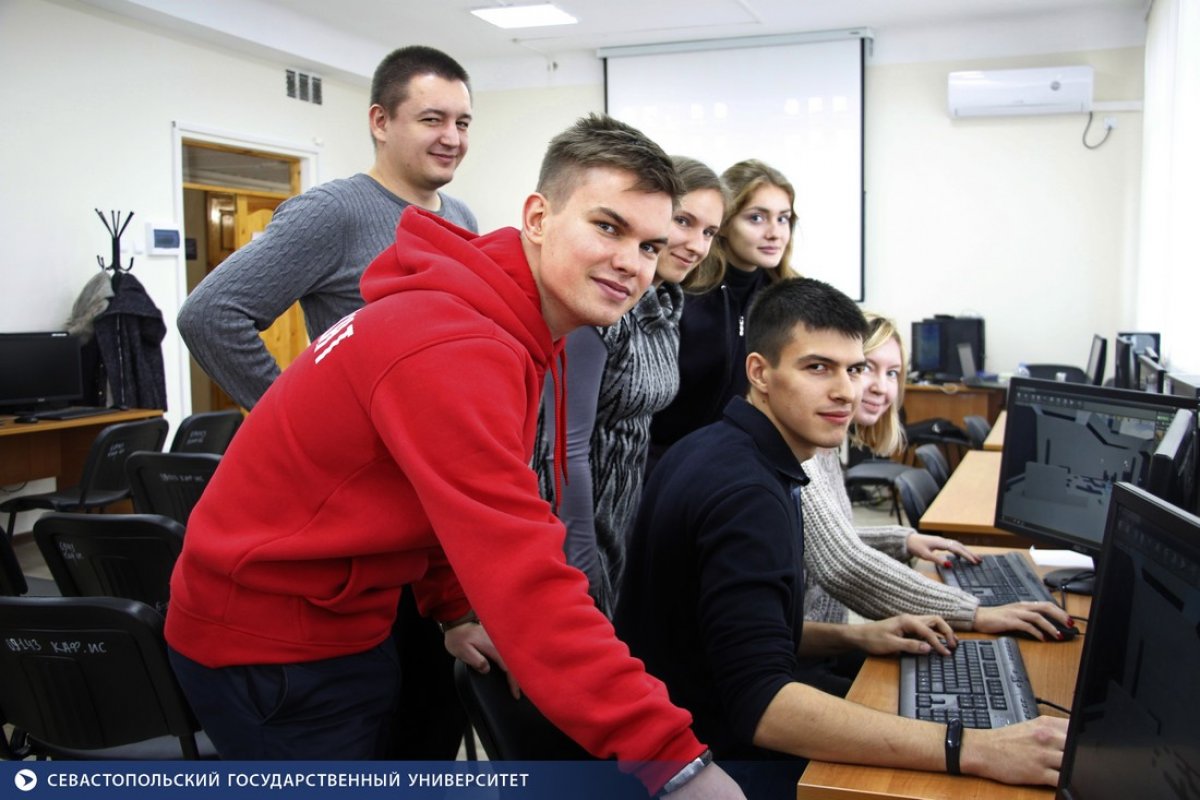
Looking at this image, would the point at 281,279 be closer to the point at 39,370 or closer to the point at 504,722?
the point at 504,722

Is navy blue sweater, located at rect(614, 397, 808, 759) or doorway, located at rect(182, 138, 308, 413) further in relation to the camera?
doorway, located at rect(182, 138, 308, 413)

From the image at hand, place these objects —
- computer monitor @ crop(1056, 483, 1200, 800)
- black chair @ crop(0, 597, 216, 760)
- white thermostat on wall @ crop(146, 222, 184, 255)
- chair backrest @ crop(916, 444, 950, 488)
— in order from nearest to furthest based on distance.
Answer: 1. computer monitor @ crop(1056, 483, 1200, 800)
2. black chair @ crop(0, 597, 216, 760)
3. chair backrest @ crop(916, 444, 950, 488)
4. white thermostat on wall @ crop(146, 222, 184, 255)

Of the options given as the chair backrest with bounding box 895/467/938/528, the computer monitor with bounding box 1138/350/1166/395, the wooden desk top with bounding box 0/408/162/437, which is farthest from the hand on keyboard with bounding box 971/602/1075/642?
the wooden desk top with bounding box 0/408/162/437

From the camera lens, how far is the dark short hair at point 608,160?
4.14ft

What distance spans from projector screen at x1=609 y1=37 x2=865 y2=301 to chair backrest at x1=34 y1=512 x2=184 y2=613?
6.26 metres

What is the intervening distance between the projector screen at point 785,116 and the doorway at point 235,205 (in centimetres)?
275

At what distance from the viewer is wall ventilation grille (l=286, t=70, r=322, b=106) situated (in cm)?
747

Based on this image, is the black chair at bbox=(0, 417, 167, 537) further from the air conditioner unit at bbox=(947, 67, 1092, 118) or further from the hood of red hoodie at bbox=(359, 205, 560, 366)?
the air conditioner unit at bbox=(947, 67, 1092, 118)

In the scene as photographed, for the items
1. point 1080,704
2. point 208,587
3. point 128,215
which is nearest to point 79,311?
point 128,215

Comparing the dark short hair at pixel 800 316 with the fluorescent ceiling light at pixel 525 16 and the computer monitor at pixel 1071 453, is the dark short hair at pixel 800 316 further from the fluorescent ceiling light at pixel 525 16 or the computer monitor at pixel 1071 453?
the fluorescent ceiling light at pixel 525 16

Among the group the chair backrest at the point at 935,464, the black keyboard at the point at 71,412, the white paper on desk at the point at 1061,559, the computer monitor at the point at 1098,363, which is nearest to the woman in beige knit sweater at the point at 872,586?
the white paper on desk at the point at 1061,559

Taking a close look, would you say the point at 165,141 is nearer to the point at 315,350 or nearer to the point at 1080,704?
the point at 315,350

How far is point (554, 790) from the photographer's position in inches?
54.9

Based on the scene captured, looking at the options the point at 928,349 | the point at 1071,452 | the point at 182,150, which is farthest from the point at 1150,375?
the point at 182,150
